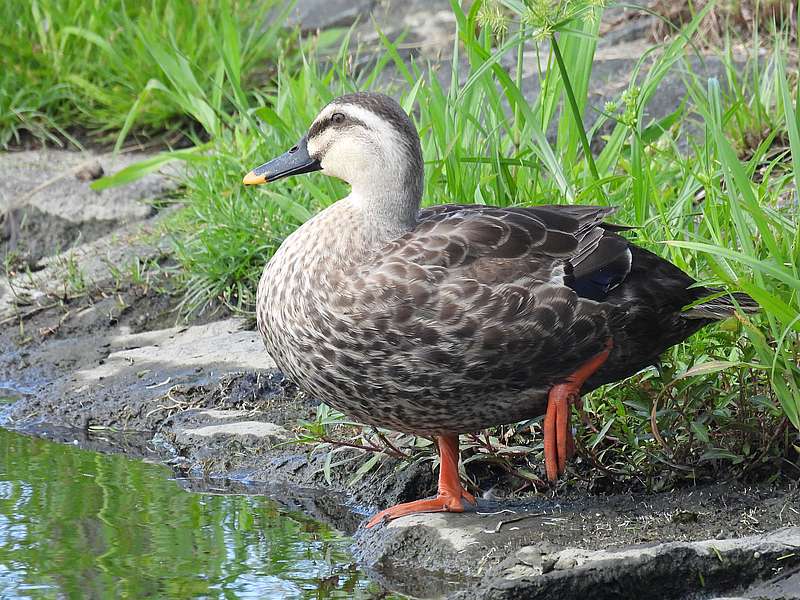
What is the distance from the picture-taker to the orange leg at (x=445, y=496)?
12.4 ft

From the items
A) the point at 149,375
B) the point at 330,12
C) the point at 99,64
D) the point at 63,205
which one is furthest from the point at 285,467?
the point at 330,12

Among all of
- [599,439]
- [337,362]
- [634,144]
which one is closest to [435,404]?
[337,362]

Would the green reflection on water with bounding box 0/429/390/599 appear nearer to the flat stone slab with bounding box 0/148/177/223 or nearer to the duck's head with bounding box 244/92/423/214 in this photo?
the duck's head with bounding box 244/92/423/214

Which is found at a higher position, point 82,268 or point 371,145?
point 371,145

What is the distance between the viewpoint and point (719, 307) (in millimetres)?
3744

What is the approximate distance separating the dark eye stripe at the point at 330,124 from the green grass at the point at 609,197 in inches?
19.5

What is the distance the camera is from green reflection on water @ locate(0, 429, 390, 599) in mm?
3510

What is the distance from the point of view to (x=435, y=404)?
3.56 m

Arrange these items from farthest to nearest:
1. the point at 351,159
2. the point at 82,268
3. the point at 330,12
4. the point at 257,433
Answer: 1. the point at 330,12
2. the point at 82,268
3. the point at 257,433
4. the point at 351,159

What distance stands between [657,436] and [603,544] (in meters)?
0.43

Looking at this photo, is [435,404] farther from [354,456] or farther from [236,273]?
[236,273]

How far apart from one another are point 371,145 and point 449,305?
0.61 meters

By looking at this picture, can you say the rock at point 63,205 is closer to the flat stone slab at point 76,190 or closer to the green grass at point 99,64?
the flat stone slab at point 76,190

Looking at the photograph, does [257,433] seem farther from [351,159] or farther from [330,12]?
[330,12]
